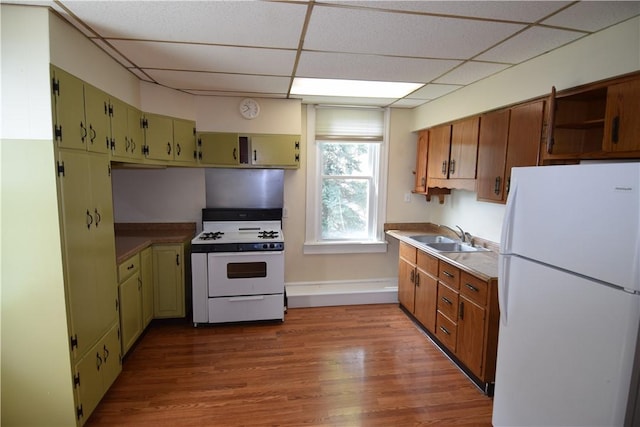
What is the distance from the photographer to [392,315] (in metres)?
3.75

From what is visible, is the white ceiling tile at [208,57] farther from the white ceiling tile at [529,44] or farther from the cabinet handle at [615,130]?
the cabinet handle at [615,130]

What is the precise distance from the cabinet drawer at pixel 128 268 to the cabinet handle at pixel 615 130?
10.7 feet

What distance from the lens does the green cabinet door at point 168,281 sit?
3.33 meters

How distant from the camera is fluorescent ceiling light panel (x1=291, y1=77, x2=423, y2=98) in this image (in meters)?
3.08

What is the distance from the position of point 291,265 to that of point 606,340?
3144 millimetres

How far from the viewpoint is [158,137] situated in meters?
3.16

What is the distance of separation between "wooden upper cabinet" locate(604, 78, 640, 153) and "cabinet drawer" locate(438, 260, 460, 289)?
4.37ft

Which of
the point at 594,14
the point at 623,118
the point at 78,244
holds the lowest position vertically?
the point at 78,244

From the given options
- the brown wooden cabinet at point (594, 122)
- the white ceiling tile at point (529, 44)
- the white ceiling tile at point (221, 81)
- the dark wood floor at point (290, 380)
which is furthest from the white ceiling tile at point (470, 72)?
the dark wood floor at point (290, 380)

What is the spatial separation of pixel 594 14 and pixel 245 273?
10.3 feet

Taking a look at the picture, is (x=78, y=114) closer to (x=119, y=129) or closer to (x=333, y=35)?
(x=119, y=129)

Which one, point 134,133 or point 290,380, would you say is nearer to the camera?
point 290,380

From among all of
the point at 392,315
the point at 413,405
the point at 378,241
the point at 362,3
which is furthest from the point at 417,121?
the point at 413,405

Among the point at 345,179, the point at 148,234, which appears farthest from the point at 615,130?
the point at 148,234
